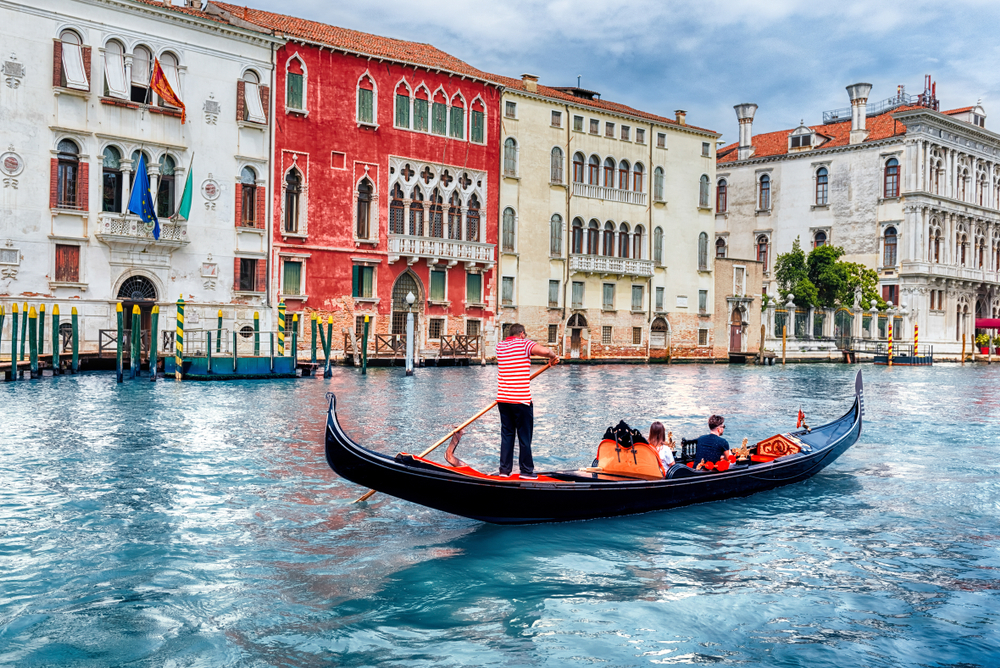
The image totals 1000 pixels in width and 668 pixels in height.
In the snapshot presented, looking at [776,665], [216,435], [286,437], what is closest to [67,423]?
[216,435]

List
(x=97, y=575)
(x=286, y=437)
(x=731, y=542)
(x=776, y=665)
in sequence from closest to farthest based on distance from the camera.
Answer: (x=776, y=665) < (x=97, y=575) < (x=731, y=542) < (x=286, y=437)

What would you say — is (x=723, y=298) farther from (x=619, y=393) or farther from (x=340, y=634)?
(x=340, y=634)

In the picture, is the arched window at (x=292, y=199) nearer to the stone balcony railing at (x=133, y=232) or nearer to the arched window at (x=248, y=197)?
the arched window at (x=248, y=197)

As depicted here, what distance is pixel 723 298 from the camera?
38375 mm

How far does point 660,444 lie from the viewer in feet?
26.7

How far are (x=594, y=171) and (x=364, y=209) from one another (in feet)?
32.7

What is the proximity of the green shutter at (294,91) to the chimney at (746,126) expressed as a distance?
2760cm

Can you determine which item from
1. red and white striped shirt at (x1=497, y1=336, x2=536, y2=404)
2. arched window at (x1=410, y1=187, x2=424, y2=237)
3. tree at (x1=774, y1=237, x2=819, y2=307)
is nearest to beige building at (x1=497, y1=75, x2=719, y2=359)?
arched window at (x1=410, y1=187, x2=424, y2=237)

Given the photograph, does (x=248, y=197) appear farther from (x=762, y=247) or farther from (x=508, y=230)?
(x=762, y=247)

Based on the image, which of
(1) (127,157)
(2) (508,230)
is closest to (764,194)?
(2) (508,230)

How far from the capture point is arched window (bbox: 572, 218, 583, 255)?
112ft

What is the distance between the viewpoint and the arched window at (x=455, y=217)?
30922 millimetres

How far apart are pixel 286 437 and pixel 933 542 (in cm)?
782

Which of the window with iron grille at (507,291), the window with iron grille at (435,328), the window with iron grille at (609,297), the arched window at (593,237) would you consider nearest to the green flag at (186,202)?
the window with iron grille at (435,328)
